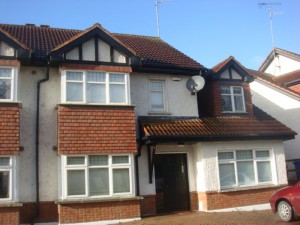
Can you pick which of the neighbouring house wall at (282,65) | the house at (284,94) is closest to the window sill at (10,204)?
the house at (284,94)

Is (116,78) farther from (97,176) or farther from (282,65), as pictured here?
(282,65)

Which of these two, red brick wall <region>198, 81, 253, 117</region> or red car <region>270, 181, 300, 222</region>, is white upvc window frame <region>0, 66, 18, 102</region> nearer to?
red brick wall <region>198, 81, 253, 117</region>

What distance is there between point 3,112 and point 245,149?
954 cm

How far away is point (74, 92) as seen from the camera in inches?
533

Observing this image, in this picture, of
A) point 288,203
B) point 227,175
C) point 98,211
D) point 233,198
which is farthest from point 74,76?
point 288,203

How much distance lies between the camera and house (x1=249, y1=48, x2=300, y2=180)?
2108 cm

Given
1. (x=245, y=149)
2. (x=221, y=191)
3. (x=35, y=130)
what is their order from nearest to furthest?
(x=35, y=130) → (x=221, y=191) → (x=245, y=149)

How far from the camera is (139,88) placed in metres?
15.4

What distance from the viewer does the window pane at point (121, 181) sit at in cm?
1339

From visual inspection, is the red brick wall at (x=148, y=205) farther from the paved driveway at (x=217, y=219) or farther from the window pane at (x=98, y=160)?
the window pane at (x=98, y=160)

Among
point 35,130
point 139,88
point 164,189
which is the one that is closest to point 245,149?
point 164,189

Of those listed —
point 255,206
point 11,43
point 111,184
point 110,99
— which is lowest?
point 255,206

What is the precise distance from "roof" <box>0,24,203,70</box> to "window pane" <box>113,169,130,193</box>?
4.40 m

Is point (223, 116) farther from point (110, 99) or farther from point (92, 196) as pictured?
point (92, 196)
